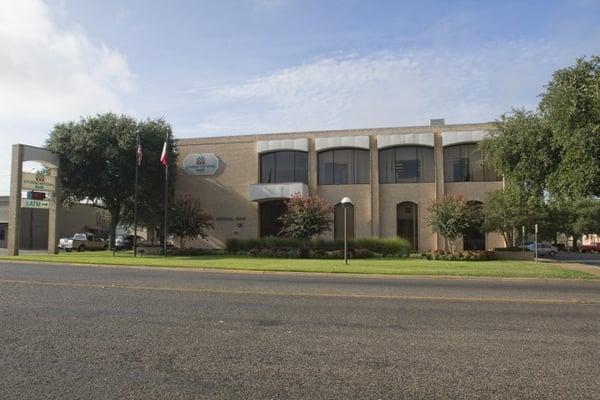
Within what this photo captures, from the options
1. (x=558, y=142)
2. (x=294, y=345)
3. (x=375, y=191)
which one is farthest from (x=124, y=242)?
(x=294, y=345)

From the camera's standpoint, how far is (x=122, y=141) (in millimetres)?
38750

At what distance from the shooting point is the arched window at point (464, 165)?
4041 centimetres

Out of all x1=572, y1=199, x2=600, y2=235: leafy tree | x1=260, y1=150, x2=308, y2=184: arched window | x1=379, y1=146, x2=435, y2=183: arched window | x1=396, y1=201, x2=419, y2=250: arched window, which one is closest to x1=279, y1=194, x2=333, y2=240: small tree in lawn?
x1=260, y1=150, x2=308, y2=184: arched window

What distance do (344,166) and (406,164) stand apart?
4.77 meters

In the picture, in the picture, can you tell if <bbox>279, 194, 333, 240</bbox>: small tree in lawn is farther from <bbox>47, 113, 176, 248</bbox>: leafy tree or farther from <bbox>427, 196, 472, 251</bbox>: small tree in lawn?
<bbox>47, 113, 176, 248</bbox>: leafy tree

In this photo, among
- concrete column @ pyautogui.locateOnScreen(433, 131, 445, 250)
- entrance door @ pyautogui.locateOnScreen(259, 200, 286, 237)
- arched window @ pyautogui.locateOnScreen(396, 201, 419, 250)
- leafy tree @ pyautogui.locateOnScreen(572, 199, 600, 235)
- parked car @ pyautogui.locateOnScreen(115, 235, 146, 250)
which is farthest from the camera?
leafy tree @ pyautogui.locateOnScreen(572, 199, 600, 235)

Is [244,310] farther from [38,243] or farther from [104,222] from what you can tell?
[104,222]

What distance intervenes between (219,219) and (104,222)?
82.8 ft

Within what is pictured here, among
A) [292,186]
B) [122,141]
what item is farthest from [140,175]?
[292,186]

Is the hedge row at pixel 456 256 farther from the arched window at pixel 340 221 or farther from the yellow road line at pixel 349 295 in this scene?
the yellow road line at pixel 349 295

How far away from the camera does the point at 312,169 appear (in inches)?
1694

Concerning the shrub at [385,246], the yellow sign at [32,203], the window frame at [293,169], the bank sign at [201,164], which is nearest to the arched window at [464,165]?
the shrub at [385,246]

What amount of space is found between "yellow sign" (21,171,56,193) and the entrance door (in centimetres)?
1552

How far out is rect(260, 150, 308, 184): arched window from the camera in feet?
143
